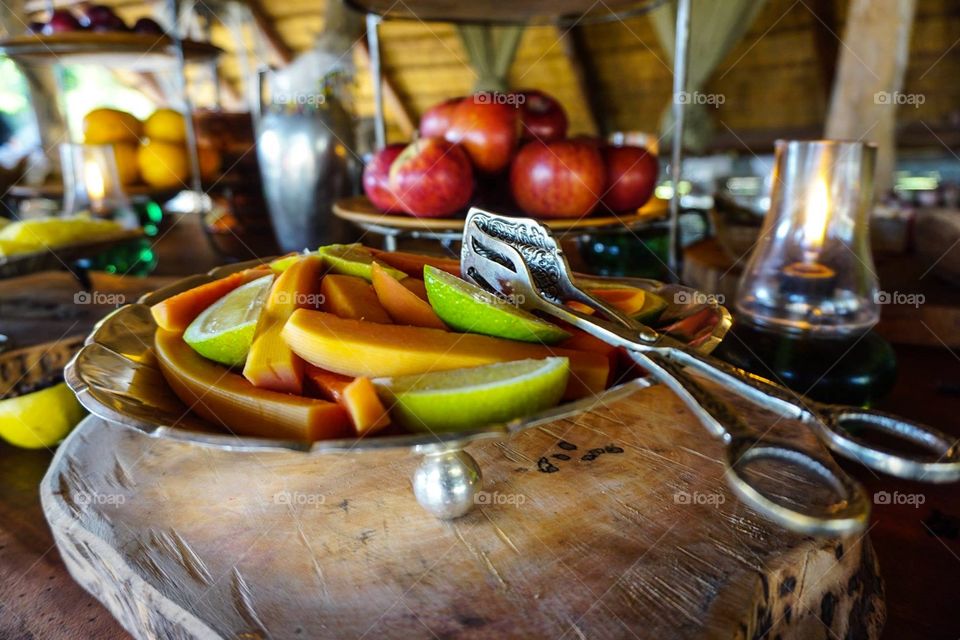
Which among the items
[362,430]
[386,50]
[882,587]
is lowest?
[882,587]

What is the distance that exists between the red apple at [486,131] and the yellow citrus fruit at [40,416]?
67 cm

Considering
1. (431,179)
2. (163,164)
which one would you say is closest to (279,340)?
(431,179)

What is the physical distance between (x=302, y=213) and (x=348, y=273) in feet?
2.54

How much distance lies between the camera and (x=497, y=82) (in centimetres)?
440

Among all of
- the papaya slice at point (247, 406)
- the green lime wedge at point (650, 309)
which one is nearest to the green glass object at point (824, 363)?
the green lime wedge at point (650, 309)

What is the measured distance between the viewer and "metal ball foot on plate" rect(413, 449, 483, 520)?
1.66ft

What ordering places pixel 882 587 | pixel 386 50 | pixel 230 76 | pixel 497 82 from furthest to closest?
pixel 230 76 → pixel 386 50 → pixel 497 82 → pixel 882 587

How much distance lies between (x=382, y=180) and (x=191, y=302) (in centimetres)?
49

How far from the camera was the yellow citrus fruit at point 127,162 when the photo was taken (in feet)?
5.03

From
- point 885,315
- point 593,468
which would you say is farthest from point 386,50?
point 593,468

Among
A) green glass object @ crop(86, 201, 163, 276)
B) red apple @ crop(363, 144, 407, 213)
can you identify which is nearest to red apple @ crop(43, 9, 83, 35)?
green glass object @ crop(86, 201, 163, 276)

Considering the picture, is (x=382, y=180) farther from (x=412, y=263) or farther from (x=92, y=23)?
(x=92, y=23)

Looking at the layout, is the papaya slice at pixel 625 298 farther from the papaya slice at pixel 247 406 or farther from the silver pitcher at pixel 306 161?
the silver pitcher at pixel 306 161

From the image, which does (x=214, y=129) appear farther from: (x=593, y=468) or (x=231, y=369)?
(x=593, y=468)
